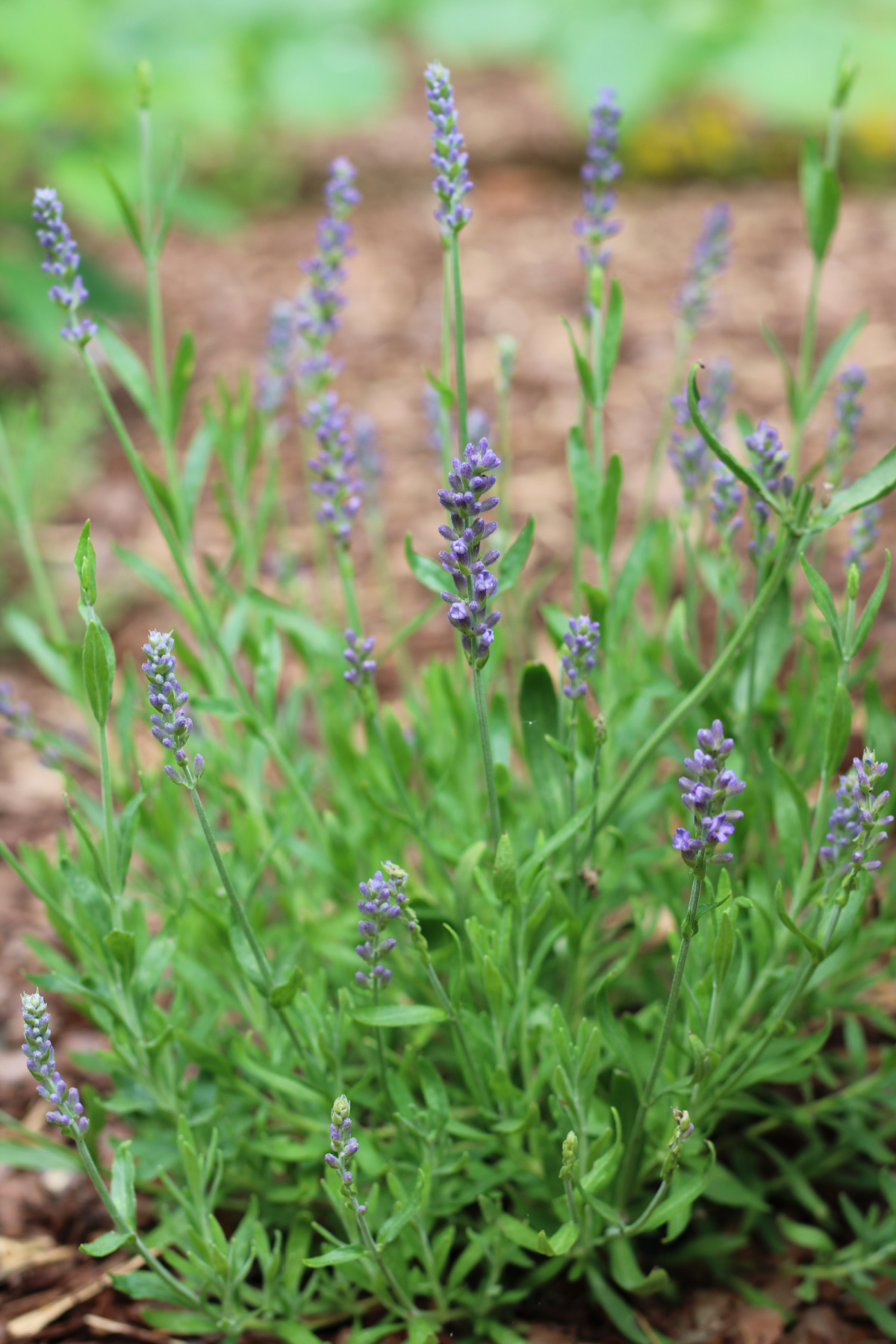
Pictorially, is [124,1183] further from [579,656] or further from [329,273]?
[329,273]

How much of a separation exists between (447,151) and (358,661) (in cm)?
66

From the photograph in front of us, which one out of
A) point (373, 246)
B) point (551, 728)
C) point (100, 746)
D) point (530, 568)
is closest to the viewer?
point (100, 746)

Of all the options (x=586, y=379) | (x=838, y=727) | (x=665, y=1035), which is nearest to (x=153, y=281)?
(x=586, y=379)

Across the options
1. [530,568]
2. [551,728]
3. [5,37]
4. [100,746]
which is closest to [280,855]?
[551,728]

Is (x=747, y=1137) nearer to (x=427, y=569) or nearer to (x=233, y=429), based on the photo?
(x=427, y=569)

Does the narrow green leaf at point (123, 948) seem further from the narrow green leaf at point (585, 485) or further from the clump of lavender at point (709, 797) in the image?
the narrow green leaf at point (585, 485)

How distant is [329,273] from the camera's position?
1.96 m

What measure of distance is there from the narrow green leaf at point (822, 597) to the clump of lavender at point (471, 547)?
40 cm

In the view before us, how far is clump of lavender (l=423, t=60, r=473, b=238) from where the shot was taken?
152 centimetres

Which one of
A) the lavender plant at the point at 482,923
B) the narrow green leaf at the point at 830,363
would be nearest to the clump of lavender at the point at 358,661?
the lavender plant at the point at 482,923

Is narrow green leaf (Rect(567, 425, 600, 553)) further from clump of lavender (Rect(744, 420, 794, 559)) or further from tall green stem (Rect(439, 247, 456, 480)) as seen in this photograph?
clump of lavender (Rect(744, 420, 794, 559))

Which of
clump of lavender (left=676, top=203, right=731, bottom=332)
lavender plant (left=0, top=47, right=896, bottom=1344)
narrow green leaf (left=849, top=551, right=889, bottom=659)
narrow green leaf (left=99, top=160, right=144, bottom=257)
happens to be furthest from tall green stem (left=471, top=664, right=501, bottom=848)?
clump of lavender (left=676, top=203, right=731, bottom=332)

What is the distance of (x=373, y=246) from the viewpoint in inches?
227

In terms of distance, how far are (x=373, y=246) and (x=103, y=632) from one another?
4.69 meters
